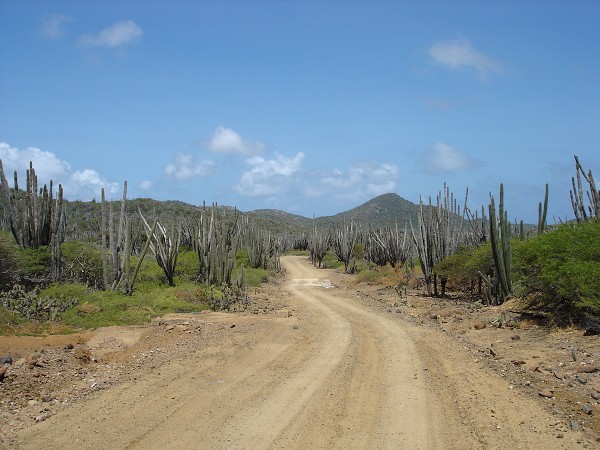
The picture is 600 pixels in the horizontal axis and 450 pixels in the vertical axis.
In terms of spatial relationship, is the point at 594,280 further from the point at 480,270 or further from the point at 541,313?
the point at 480,270

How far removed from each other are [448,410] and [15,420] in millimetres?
5240

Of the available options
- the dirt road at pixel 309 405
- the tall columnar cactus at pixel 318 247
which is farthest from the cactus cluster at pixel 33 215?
the tall columnar cactus at pixel 318 247

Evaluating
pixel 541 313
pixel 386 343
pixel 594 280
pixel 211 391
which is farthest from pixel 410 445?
pixel 541 313

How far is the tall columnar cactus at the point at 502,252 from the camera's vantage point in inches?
571

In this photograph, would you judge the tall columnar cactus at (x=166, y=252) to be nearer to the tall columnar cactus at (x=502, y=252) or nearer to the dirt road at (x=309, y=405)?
the dirt road at (x=309, y=405)

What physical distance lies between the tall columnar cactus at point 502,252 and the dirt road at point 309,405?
483cm

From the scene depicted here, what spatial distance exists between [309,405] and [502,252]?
9805mm

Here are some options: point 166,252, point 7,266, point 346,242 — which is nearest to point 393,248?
point 346,242

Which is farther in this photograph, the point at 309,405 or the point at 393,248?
the point at 393,248

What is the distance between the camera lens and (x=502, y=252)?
48.6 feet

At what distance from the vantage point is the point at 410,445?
18.3 ft

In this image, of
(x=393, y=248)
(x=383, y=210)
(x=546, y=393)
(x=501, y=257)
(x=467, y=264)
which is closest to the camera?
(x=546, y=393)

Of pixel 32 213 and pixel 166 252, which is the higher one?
pixel 32 213

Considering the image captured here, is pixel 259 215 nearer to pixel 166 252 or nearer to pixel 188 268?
pixel 188 268
